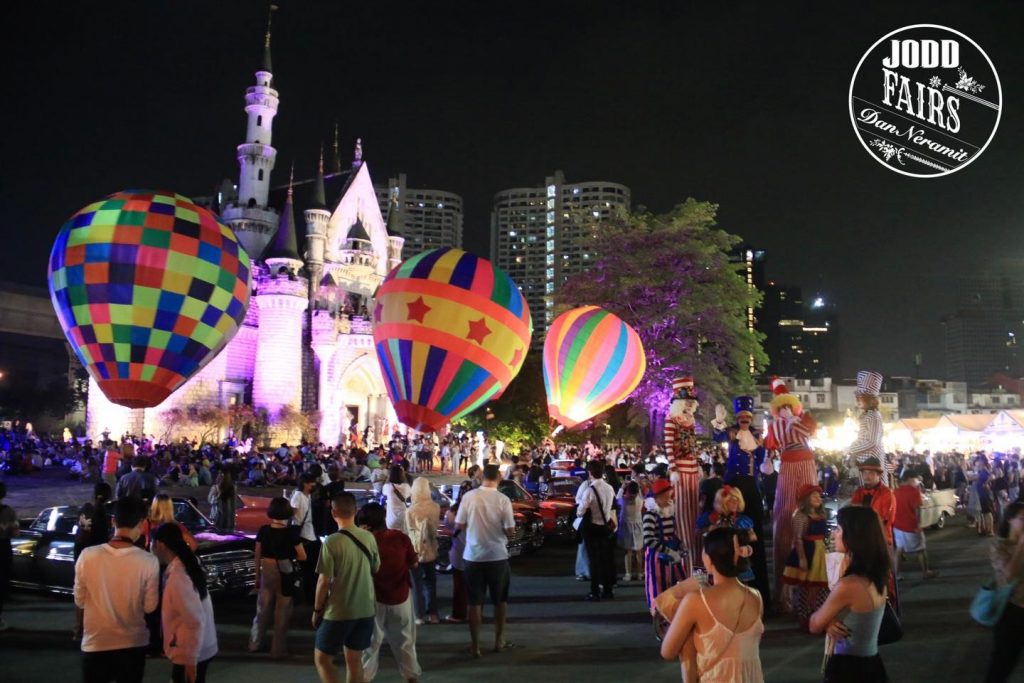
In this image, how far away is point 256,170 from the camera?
2128 inches

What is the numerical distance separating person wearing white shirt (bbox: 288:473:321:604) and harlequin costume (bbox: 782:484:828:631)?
5.06m

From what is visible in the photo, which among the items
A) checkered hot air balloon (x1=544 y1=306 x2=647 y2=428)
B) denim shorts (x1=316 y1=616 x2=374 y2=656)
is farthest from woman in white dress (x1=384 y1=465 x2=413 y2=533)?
checkered hot air balloon (x1=544 y1=306 x2=647 y2=428)

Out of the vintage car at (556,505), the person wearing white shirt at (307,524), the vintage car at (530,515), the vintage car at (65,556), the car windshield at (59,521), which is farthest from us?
the vintage car at (556,505)

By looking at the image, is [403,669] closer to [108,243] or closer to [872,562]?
[872,562]

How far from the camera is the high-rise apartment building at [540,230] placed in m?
125

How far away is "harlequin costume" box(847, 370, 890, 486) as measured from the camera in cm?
837

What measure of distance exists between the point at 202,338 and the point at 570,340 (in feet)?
20.4

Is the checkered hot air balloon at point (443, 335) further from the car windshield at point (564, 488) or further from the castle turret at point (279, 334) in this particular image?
the castle turret at point (279, 334)

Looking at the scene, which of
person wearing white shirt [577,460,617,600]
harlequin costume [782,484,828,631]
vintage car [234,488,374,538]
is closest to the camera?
harlequin costume [782,484,828,631]

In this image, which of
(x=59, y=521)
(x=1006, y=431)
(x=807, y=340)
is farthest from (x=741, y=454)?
(x=807, y=340)

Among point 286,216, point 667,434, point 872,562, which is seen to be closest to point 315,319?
point 286,216

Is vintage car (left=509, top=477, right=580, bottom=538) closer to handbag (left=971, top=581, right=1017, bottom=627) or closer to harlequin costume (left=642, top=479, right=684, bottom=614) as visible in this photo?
harlequin costume (left=642, top=479, right=684, bottom=614)

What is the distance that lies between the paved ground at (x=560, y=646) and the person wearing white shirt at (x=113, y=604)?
2.23m

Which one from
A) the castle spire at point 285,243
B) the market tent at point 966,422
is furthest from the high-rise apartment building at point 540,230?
the market tent at point 966,422
